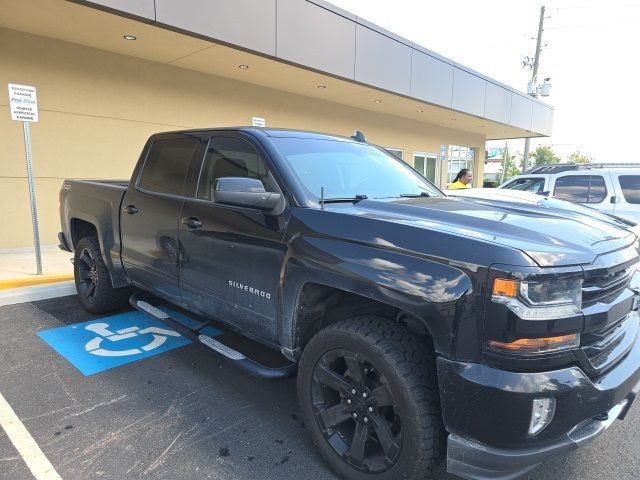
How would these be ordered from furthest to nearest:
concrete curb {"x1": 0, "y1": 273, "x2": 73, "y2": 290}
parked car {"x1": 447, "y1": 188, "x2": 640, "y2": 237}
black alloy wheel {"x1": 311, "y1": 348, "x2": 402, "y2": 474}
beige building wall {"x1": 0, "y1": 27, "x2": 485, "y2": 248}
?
1. beige building wall {"x1": 0, "y1": 27, "x2": 485, "y2": 248}
2. concrete curb {"x1": 0, "y1": 273, "x2": 73, "y2": 290}
3. parked car {"x1": 447, "y1": 188, "x2": 640, "y2": 237}
4. black alloy wheel {"x1": 311, "y1": 348, "x2": 402, "y2": 474}

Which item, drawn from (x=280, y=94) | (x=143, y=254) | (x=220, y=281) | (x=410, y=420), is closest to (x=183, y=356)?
(x=143, y=254)

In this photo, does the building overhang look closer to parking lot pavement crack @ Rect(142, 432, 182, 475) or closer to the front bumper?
parking lot pavement crack @ Rect(142, 432, 182, 475)

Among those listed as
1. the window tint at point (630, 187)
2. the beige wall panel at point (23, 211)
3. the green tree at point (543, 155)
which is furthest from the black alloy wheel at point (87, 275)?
the green tree at point (543, 155)

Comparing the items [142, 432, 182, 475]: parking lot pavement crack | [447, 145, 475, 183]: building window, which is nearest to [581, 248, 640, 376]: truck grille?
[142, 432, 182, 475]: parking lot pavement crack

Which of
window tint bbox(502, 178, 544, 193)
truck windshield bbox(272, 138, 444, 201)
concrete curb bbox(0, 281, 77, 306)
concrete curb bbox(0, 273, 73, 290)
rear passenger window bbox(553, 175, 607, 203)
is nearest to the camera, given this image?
truck windshield bbox(272, 138, 444, 201)

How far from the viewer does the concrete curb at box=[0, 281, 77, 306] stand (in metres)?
5.54

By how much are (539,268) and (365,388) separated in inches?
41.1

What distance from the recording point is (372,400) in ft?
7.59

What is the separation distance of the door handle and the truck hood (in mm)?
1132

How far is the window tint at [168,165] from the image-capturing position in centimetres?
379

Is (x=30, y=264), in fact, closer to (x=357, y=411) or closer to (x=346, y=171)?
(x=346, y=171)

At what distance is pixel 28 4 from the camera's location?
6578 millimetres

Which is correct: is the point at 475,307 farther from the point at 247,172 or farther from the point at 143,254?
the point at 143,254

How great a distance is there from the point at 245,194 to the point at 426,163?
1810 cm
